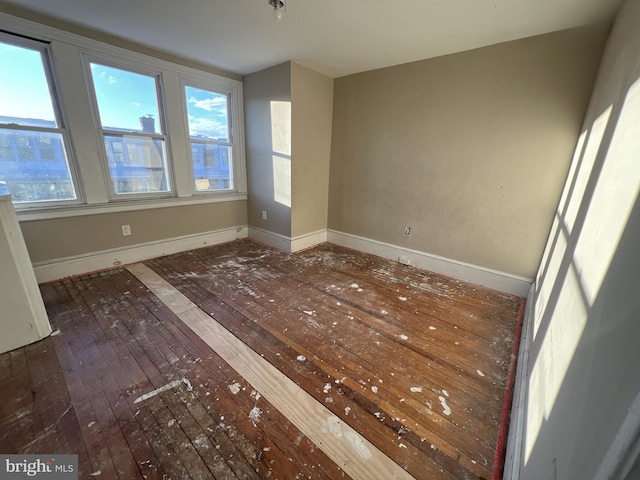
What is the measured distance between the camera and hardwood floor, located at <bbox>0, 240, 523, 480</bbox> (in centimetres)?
120

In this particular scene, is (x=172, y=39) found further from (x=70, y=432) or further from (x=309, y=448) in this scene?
(x=309, y=448)

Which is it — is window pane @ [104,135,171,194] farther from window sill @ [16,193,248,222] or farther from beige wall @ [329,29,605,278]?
beige wall @ [329,29,605,278]

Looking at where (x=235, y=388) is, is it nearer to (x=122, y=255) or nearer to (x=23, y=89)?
(x=122, y=255)

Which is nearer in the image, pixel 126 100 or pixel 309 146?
pixel 126 100

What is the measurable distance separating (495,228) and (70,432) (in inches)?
140

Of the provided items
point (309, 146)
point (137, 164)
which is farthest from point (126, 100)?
point (309, 146)

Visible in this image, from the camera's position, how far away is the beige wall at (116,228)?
2523mm

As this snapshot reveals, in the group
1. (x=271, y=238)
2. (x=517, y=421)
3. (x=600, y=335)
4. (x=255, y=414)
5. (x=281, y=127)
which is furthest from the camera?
(x=271, y=238)

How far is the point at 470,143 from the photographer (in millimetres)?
2719

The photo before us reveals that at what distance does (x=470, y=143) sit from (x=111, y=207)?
3.96 metres

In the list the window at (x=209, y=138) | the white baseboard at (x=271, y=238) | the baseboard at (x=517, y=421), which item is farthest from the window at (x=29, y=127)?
the baseboard at (x=517, y=421)

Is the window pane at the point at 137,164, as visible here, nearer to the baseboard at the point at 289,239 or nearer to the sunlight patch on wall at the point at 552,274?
the baseboard at the point at 289,239

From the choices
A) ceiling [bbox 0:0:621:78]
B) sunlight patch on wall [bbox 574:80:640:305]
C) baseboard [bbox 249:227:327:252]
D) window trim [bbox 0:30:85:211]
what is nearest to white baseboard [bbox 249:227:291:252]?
baseboard [bbox 249:227:327:252]

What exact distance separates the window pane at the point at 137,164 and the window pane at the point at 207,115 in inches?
19.7
